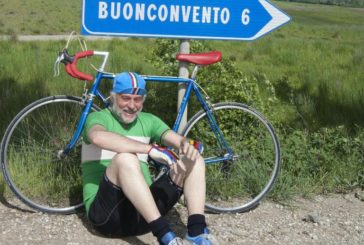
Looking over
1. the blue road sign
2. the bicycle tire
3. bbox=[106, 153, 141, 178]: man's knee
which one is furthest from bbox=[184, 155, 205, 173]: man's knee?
the blue road sign

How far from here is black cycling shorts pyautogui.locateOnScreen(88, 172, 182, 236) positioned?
320 centimetres

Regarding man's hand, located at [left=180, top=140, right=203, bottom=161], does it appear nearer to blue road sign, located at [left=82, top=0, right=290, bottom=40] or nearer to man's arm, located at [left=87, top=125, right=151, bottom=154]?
man's arm, located at [left=87, top=125, right=151, bottom=154]

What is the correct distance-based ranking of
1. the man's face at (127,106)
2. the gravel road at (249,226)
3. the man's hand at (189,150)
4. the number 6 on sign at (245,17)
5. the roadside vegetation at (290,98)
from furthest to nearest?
the roadside vegetation at (290,98)
the number 6 on sign at (245,17)
the gravel road at (249,226)
the man's face at (127,106)
the man's hand at (189,150)

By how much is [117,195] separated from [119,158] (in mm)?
244

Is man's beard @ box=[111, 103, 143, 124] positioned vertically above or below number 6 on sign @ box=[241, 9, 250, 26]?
below

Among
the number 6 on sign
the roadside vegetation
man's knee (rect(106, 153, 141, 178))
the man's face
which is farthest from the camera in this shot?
the roadside vegetation

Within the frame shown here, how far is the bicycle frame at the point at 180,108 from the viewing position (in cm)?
371

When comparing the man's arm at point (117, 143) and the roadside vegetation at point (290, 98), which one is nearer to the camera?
the man's arm at point (117, 143)

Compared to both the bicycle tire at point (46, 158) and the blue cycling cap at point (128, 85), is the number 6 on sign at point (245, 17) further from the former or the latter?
the bicycle tire at point (46, 158)

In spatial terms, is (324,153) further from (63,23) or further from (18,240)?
(63,23)

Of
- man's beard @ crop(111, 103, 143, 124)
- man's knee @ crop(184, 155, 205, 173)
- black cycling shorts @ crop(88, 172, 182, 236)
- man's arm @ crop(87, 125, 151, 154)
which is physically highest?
man's beard @ crop(111, 103, 143, 124)

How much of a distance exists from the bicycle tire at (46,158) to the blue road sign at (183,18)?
1.88 feet

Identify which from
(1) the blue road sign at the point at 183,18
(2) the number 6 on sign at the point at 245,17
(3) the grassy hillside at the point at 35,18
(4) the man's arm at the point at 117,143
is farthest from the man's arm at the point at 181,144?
(3) the grassy hillside at the point at 35,18

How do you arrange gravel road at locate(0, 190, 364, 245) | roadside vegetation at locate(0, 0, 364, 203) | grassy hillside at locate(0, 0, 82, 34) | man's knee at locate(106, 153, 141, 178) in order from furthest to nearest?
grassy hillside at locate(0, 0, 82, 34) → roadside vegetation at locate(0, 0, 364, 203) → gravel road at locate(0, 190, 364, 245) → man's knee at locate(106, 153, 141, 178)
